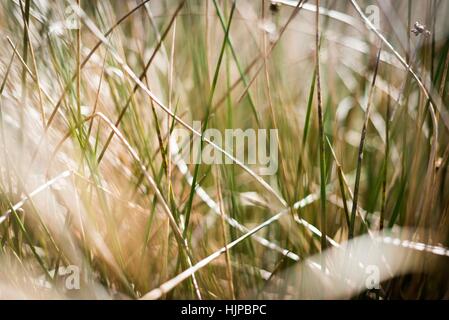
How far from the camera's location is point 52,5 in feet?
2.11

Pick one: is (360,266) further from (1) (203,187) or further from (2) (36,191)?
(2) (36,191)

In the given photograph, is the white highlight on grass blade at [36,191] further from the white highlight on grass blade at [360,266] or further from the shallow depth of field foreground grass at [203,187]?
the white highlight on grass blade at [360,266]

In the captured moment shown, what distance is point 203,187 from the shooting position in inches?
25.7

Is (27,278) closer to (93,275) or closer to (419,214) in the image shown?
(93,275)

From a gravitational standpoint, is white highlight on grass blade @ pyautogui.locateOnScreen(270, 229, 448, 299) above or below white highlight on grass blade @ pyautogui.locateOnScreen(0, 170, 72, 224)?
below

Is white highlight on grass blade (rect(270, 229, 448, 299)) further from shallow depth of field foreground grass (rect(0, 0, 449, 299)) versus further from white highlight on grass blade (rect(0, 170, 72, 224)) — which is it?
white highlight on grass blade (rect(0, 170, 72, 224))

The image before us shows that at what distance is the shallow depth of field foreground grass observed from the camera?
0.51 meters

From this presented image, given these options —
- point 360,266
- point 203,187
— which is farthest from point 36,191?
point 360,266

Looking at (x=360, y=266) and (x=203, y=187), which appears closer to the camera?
(x=360, y=266)

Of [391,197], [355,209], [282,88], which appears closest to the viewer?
[355,209]

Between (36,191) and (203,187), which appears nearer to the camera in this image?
(36,191)

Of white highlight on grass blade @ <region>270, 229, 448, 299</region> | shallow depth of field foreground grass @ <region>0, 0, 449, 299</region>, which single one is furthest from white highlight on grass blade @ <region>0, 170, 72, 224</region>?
white highlight on grass blade @ <region>270, 229, 448, 299</region>
